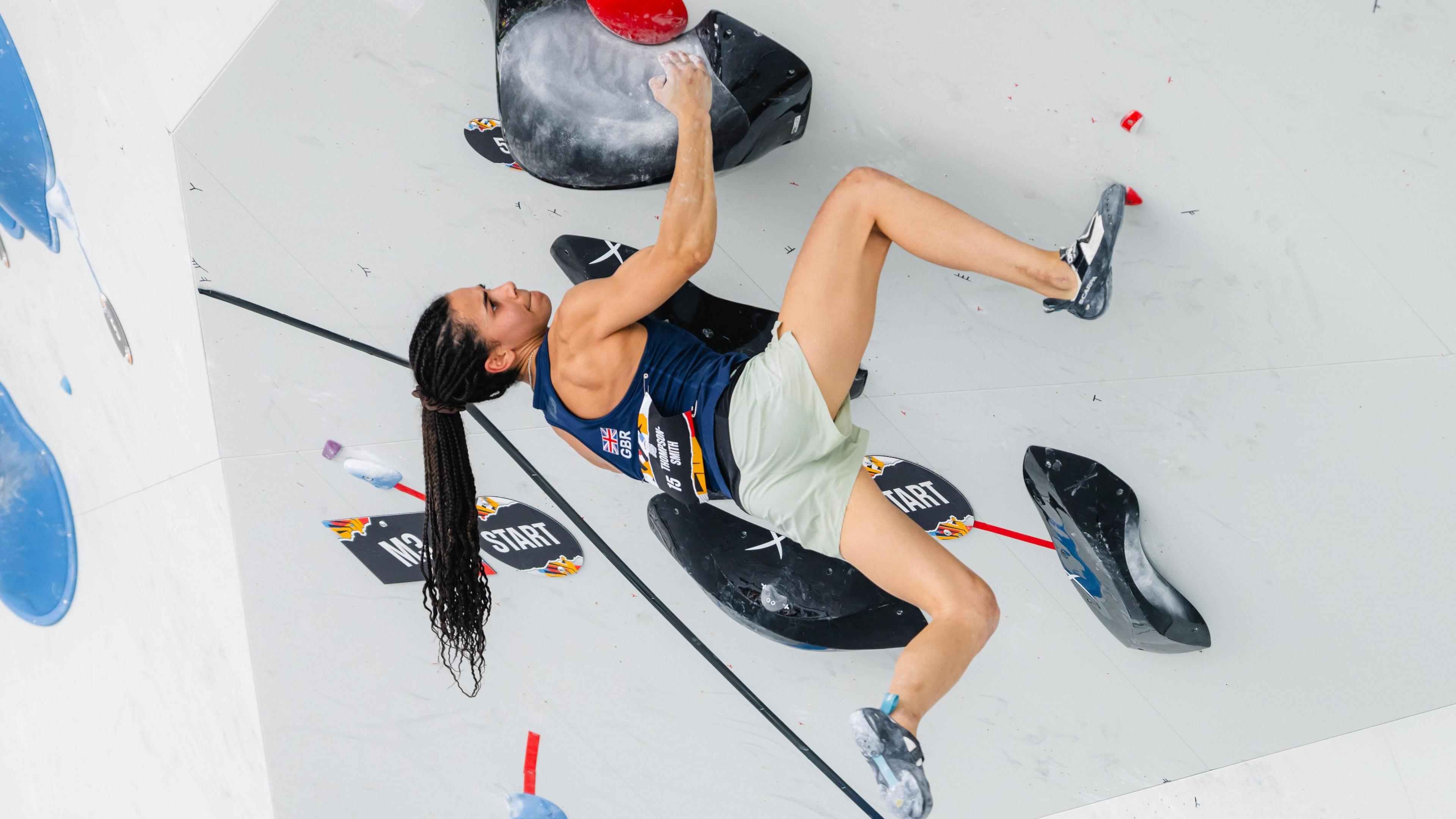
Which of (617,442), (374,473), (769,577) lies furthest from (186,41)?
(769,577)

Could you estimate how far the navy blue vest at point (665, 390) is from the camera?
5.21 feet

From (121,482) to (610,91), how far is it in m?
1.71

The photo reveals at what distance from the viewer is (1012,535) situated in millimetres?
2117

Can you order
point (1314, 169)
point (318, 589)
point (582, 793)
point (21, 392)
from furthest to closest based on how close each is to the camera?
point (21, 392)
point (582, 793)
point (318, 589)
point (1314, 169)

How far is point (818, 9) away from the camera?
5.43ft

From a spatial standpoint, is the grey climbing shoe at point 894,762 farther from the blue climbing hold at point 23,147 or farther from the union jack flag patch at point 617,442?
the blue climbing hold at point 23,147

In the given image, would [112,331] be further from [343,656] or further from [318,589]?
[343,656]

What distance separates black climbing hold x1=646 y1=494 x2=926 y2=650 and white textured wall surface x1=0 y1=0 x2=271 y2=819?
39.7 inches

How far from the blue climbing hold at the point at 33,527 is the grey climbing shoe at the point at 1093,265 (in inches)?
109

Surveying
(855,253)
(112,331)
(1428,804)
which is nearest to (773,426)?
(855,253)

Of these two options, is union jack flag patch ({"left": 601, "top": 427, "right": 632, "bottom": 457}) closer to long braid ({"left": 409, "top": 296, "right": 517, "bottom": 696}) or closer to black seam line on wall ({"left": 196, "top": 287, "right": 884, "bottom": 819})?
long braid ({"left": 409, "top": 296, "right": 517, "bottom": 696})

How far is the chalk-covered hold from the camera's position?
2025 millimetres

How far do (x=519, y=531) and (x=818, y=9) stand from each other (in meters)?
1.28

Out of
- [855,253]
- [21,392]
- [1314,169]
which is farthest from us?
[21,392]
